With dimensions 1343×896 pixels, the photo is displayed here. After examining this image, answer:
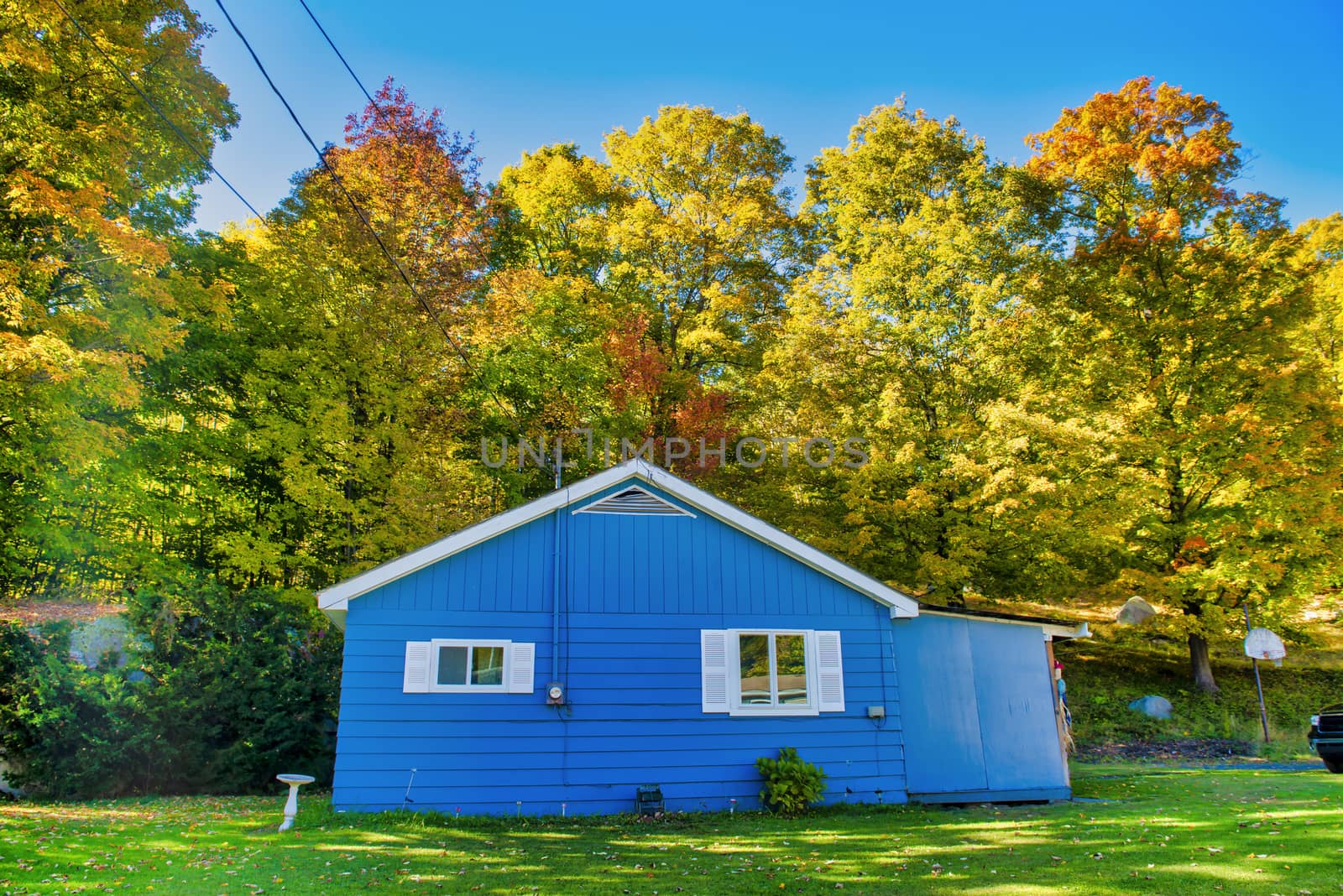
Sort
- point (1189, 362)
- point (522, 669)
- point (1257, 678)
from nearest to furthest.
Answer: point (522, 669) < point (1257, 678) < point (1189, 362)

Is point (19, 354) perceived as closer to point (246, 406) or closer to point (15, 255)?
point (15, 255)

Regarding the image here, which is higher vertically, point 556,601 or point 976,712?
point 556,601

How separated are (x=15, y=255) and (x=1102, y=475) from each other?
82.8ft

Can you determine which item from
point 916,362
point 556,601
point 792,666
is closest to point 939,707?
point 792,666

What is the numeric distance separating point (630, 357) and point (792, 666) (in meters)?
13.4

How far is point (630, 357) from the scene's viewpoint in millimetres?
23203

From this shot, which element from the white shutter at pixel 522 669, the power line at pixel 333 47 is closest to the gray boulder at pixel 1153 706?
the white shutter at pixel 522 669

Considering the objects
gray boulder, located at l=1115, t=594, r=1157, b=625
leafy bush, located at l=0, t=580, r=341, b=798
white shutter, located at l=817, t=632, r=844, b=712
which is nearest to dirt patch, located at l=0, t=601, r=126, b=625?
leafy bush, located at l=0, t=580, r=341, b=798

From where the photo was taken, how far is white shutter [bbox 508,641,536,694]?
414 inches

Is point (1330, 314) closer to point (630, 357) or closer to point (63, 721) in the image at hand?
point (630, 357)

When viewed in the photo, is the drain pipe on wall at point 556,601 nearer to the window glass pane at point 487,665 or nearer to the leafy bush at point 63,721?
the window glass pane at point 487,665

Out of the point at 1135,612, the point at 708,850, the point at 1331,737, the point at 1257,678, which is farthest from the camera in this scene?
the point at 1135,612

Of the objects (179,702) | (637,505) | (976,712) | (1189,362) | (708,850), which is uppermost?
(1189,362)

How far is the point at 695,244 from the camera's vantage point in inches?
1001
